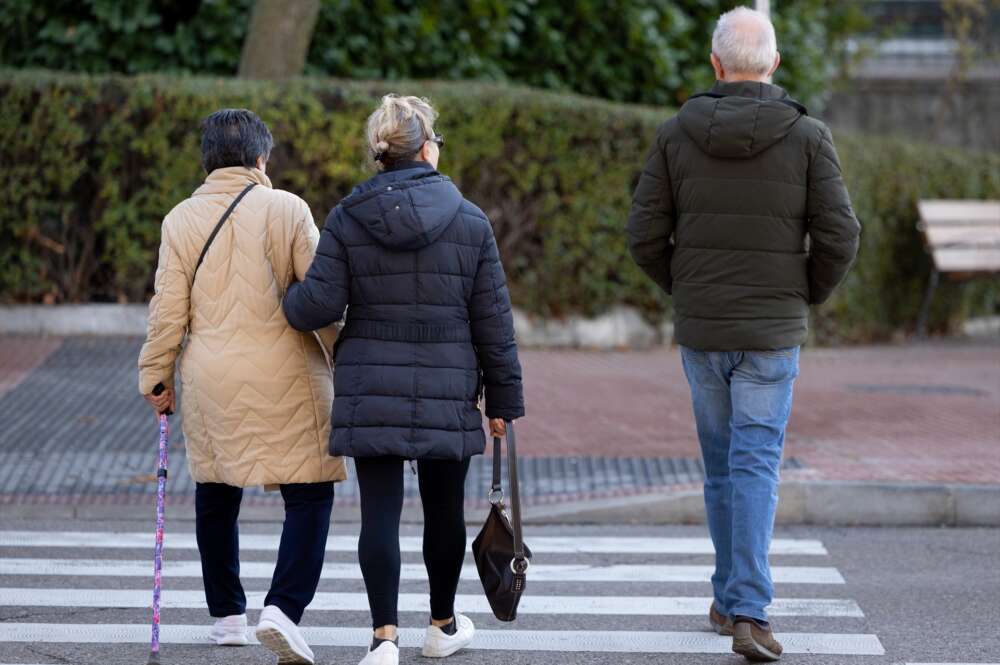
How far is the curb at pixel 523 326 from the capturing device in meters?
12.3

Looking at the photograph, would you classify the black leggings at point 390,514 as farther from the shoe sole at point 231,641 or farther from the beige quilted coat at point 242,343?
the shoe sole at point 231,641

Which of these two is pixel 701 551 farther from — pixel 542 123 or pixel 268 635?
pixel 542 123

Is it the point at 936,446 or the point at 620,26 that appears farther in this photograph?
the point at 620,26

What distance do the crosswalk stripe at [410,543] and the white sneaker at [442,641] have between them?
6.01 ft

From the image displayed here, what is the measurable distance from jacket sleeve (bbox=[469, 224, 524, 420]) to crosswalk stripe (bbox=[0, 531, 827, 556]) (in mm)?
2284

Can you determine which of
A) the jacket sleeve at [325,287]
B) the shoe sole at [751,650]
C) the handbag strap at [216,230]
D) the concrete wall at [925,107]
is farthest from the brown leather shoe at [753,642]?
the concrete wall at [925,107]

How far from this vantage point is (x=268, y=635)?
4703 millimetres

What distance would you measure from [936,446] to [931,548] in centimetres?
202

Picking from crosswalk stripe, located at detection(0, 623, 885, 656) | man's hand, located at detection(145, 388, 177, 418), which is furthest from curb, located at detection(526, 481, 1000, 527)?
man's hand, located at detection(145, 388, 177, 418)

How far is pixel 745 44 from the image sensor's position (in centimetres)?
505

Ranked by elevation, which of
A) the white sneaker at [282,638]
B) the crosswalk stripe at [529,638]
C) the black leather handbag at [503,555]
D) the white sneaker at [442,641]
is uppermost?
the black leather handbag at [503,555]

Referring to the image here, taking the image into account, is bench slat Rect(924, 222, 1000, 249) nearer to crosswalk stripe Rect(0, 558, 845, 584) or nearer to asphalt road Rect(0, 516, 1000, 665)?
asphalt road Rect(0, 516, 1000, 665)

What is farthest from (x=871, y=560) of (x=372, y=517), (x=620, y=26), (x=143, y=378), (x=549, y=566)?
(x=620, y=26)

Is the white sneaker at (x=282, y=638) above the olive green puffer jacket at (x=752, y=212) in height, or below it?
below
